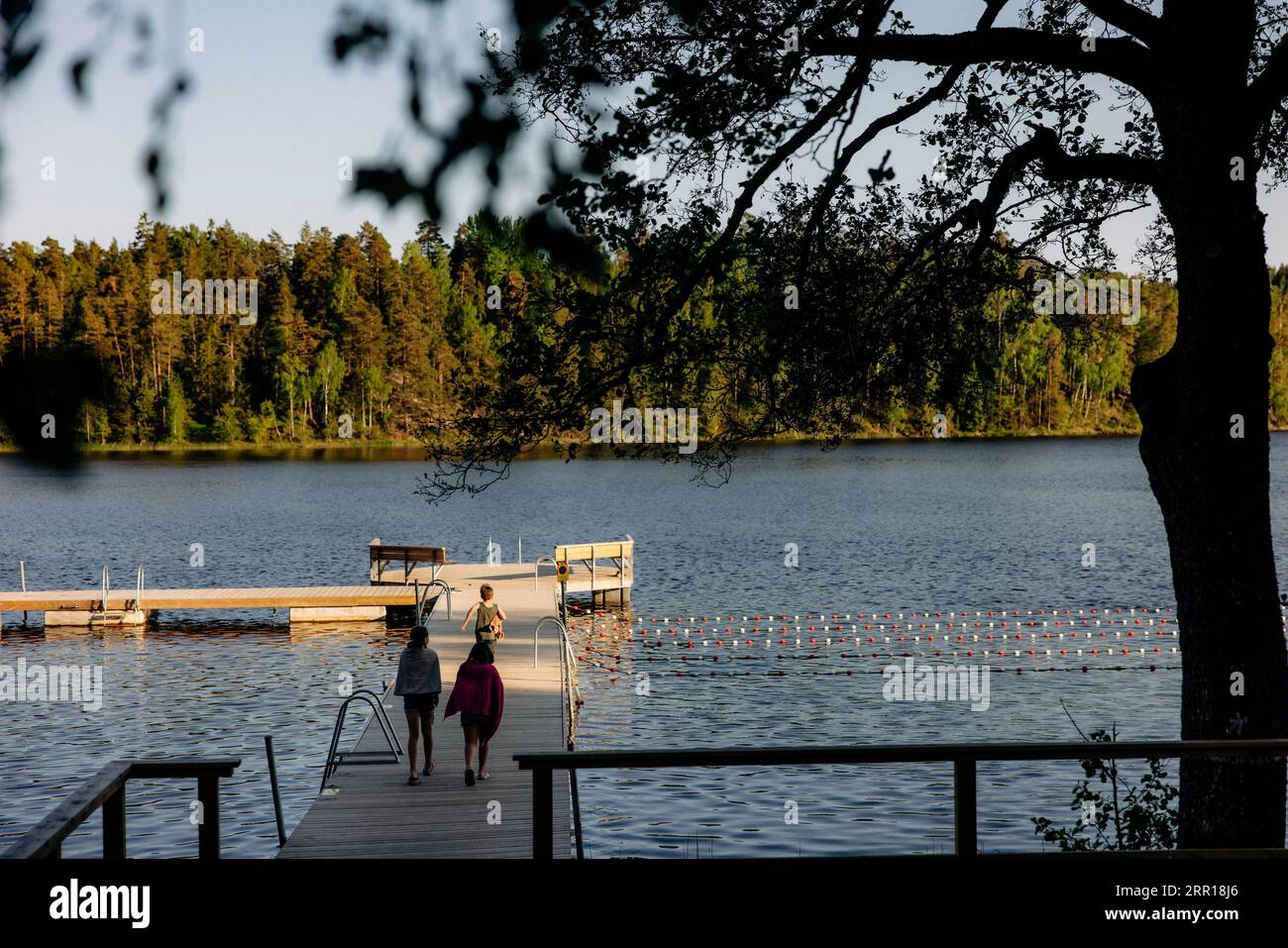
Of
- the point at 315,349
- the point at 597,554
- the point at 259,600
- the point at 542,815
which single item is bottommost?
the point at 259,600

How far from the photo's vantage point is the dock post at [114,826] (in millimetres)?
6117

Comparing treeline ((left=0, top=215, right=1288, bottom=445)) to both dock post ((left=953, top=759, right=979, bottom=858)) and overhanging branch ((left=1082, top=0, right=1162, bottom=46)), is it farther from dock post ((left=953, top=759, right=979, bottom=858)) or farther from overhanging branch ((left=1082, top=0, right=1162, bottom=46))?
dock post ((left=953, top=759, right=979, bottom=858))

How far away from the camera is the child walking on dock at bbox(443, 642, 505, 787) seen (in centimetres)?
1351

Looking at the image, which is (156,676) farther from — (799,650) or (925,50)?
(925,50)

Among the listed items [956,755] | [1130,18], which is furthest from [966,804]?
[1130,18]

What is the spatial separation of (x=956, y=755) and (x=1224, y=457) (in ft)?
10.4

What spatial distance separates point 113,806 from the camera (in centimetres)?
611

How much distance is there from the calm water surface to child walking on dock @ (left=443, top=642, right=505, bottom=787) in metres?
2.04

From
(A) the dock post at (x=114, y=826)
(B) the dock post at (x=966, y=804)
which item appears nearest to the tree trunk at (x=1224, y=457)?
(B) the dock post at (x=966, y=804)

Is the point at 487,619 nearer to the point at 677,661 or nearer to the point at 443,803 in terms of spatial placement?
the point at 443,803

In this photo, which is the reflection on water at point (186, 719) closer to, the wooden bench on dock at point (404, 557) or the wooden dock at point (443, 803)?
the wooden dock at point (443, 803)

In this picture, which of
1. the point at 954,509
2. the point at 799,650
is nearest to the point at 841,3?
the point at 799,650

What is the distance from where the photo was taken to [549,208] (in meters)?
2.84

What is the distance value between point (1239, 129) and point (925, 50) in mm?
2089
